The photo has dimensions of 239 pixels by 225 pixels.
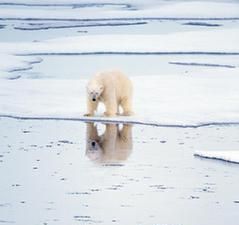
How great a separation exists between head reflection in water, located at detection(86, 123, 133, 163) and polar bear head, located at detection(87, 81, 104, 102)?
0.27m

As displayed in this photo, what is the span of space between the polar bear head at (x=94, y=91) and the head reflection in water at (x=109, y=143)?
27cm

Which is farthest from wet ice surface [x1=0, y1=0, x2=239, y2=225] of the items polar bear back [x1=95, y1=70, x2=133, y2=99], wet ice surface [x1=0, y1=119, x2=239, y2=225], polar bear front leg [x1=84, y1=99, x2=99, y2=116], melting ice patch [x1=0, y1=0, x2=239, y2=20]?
melting ice patch [x1=0, y1=0, x2=239, y2=20]

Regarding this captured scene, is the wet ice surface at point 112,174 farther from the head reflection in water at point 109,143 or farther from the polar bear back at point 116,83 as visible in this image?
the polar bear back at point 116,83

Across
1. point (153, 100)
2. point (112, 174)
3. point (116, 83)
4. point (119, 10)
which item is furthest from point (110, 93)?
point (119, 10)

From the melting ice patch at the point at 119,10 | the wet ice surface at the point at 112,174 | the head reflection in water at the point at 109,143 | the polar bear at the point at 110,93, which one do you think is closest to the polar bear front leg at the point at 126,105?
the polar bear at the point at 110,93

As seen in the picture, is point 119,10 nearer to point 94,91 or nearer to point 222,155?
point 94,91

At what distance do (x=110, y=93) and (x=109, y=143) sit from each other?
1.29m

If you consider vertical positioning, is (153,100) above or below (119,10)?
below

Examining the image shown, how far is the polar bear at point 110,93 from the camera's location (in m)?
9.88

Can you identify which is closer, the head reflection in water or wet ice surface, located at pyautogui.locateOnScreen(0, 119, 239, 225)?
wet ice surface, located at pyautogui.locateOnScreen(0, 119, 239, 225)

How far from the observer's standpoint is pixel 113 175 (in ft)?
25.1

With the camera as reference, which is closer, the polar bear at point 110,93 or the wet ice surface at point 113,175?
the wet ice surface at point 113,175

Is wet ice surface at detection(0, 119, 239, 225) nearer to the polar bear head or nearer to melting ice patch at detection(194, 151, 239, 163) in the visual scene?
melting ice patch at detection(194, 151, 239, 163)

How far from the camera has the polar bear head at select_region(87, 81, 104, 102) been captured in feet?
32.2
